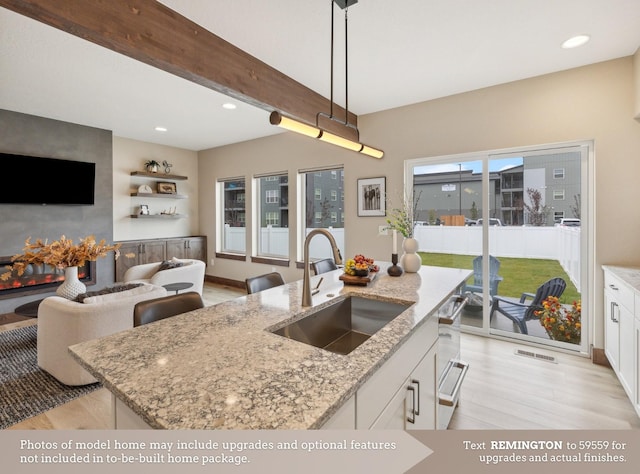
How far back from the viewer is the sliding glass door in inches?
121

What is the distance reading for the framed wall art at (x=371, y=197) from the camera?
4051 millimetres

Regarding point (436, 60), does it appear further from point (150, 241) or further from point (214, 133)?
point (150, 241)

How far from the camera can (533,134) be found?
309cm

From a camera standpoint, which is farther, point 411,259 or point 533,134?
point 533,134

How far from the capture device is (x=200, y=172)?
642 cm

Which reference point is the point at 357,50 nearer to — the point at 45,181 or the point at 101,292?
the point at 101,292

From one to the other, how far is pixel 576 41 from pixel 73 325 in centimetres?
447

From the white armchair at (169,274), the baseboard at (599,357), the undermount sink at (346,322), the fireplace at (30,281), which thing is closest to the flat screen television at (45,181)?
the fireplace at (30,281)

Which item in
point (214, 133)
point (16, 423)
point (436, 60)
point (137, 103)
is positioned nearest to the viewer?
point (16, 423)

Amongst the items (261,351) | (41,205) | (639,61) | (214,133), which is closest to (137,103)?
(214,133)

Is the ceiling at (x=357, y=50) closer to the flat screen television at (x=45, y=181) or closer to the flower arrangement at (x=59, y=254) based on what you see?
the flat screen television at (x=45, y=181)

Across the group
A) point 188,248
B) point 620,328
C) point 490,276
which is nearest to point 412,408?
point 620,328

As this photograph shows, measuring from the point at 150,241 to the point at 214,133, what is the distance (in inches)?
85.7

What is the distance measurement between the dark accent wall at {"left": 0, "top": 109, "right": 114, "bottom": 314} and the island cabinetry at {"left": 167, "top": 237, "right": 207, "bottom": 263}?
38.6 inches
